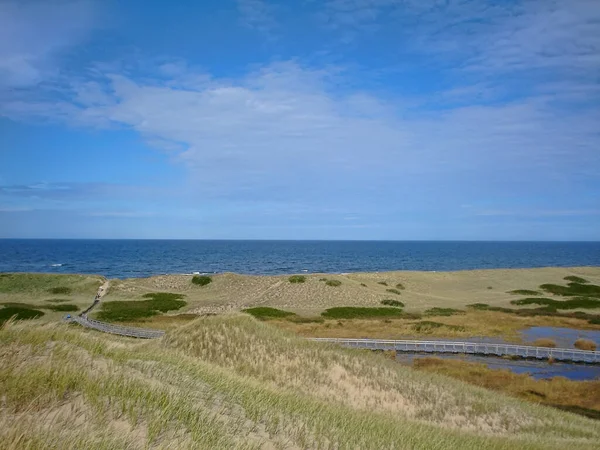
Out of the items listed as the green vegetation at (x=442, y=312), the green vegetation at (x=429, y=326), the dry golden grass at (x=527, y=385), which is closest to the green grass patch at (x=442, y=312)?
the green vegetation at (x=442, y=312)

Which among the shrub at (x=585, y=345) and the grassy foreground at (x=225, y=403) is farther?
the shrub at (x=585, y=345)

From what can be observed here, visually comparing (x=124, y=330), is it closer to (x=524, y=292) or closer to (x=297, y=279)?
(x=297, y=279)

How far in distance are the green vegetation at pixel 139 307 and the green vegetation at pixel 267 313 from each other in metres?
10.8

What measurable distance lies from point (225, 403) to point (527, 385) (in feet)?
78.4

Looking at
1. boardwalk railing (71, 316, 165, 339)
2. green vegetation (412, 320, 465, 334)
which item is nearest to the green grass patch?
green vegetation (412, 320, 465, 334)

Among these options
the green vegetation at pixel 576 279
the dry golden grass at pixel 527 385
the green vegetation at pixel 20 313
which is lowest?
the dry golden grass at pixel 527 385

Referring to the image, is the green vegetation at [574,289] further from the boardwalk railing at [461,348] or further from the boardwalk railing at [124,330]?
the boardwalk railing at [124,330]

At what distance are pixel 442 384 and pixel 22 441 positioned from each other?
2000cm

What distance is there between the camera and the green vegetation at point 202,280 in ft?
243

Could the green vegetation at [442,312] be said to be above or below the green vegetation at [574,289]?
below

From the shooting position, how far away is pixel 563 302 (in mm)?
65812

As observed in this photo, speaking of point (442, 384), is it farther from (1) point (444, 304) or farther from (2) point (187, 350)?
(1) point (444, 304)

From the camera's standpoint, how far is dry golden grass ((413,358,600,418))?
25656mm

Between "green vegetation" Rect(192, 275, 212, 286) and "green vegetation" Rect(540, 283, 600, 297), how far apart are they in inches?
2251
